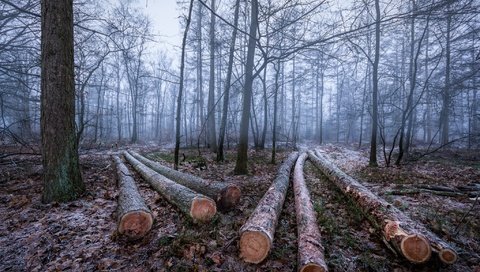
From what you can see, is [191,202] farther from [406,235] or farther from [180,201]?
[406,235]

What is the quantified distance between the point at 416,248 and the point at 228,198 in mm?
2756

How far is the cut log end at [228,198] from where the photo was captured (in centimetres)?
410

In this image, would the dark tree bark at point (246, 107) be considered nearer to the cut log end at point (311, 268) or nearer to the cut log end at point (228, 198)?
the cut log end at point (228, 198)

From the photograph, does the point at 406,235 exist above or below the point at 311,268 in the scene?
above

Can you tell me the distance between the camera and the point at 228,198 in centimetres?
413

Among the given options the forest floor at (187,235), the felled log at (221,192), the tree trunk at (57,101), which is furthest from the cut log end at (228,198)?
the tree trunk at (57,101)

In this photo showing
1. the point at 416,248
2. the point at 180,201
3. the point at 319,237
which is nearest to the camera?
the point at 416,248

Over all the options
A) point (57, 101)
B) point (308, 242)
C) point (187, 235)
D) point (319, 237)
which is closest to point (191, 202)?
point (187, 235)

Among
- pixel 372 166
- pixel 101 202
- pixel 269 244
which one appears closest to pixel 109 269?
pixel 269 244

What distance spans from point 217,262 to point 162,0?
5.65 metres

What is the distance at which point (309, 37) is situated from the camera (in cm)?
564

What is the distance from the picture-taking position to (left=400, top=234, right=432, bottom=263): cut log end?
2564 millimetres

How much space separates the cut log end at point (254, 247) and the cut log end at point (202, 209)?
1.02m

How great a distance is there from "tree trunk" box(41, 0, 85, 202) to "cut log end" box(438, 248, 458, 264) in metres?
5.93
